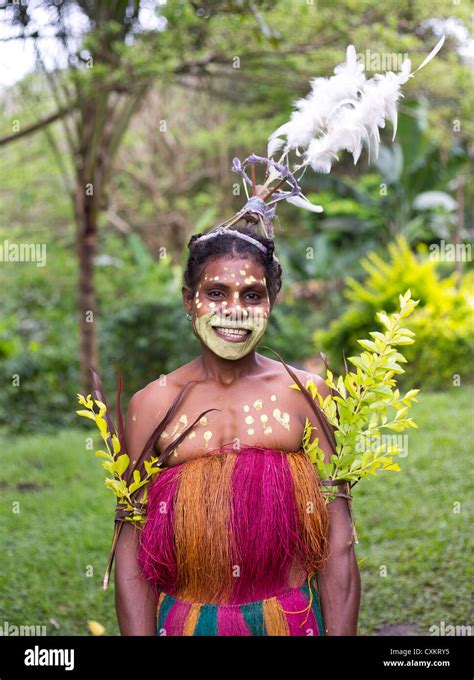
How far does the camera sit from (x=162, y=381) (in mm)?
2584

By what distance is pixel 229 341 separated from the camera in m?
2.48

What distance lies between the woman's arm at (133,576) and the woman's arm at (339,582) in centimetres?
50

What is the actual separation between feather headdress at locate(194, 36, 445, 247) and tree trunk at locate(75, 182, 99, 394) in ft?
18.2

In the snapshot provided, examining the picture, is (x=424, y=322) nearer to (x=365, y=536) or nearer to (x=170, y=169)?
(x=365, y=536)

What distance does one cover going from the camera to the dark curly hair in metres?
2.52

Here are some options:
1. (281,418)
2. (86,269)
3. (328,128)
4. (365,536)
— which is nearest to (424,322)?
(86,269)

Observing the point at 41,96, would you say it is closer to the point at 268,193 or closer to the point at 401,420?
the point at 268,193

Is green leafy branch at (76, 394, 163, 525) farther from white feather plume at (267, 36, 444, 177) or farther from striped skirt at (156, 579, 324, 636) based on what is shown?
white feather plume at (267, 36, 444, 177)

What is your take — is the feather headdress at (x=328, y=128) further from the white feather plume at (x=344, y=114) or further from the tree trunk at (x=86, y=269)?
the tree trunk at (x=86, y=269)

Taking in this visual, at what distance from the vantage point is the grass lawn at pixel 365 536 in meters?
4.63

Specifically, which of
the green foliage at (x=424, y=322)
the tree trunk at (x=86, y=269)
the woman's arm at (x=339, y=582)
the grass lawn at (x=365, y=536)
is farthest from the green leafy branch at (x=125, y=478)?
the green foliage at (x=424, y=322)

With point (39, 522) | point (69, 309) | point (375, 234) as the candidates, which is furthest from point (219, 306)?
point (375, 234)

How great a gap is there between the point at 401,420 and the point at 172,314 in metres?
7.97

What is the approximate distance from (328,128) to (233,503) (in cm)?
116
